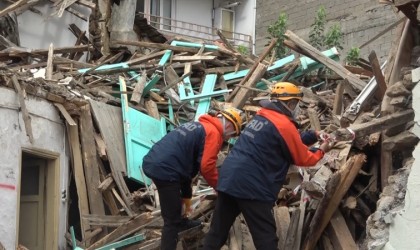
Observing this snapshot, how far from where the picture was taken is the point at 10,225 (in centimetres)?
773

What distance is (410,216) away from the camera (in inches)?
180

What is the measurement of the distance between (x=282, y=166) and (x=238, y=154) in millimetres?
409

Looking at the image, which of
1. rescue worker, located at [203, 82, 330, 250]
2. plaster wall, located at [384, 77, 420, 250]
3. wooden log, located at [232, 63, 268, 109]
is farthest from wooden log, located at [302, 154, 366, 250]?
wooden log, located at [232, 63, 268, 109]

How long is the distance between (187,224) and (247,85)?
416 cm

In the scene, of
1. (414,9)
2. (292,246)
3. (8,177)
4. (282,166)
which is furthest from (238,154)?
(8,177)

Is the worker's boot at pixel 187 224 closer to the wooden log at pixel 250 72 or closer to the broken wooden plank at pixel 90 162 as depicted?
the broken wooden plank at pixel 90 162

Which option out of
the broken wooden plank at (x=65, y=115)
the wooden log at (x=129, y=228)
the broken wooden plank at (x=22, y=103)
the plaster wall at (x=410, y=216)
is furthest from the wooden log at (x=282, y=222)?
the broken wooden plank at (x=65, y=115)

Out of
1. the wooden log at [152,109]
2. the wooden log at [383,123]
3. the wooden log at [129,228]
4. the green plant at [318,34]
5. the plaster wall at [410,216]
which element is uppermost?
the green plant at [318,34]

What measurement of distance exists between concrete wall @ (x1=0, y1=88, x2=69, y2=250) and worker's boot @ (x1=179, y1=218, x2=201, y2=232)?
231 centimetres

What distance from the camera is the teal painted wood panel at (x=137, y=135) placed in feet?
30.7

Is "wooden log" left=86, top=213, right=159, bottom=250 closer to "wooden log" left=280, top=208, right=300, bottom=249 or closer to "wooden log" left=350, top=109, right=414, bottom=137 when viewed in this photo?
"wooden log" left=280, top=208, right=300, bottom=249

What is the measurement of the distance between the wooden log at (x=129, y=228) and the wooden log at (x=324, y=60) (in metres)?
3.07

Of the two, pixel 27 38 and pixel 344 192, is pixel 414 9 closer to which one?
pixel 344 192

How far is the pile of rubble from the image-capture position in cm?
630
